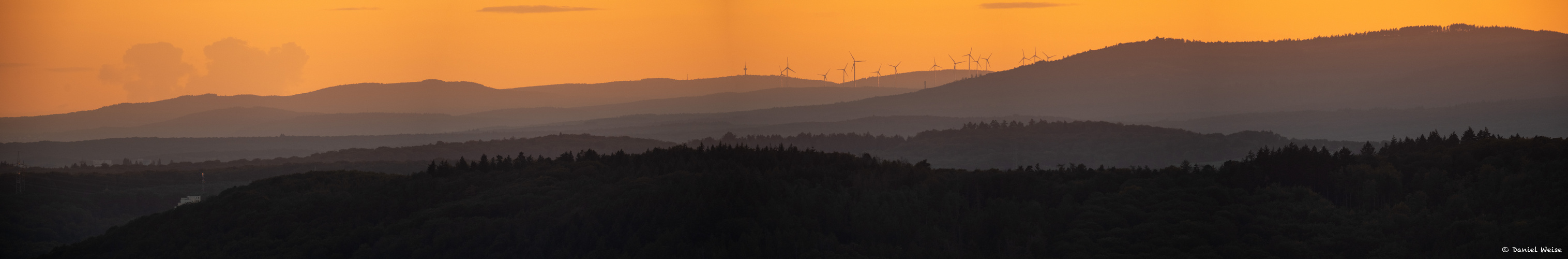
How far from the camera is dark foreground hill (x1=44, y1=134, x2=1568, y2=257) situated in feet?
325

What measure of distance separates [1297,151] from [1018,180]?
28.2m

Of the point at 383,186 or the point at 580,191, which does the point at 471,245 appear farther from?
the point at 383,186

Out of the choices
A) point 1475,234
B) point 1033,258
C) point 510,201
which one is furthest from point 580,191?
point 1475,234

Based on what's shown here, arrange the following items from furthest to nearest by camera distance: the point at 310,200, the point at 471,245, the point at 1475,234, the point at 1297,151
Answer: the point at 310,200, the point at 1297,151, the point at 471,245, the point at 1475,234

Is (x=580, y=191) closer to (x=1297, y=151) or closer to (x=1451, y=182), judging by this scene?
(x=1297, y=151)

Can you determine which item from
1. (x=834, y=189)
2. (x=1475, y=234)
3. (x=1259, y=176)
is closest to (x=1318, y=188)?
(x=1259, y=176)

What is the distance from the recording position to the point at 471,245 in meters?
111

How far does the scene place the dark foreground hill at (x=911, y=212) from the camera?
325 feet

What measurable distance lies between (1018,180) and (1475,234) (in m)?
36.0

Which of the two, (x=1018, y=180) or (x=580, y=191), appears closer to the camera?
(x=1018, y=180)

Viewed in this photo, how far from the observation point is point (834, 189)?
11588 centimetres

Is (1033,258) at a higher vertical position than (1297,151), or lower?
lower

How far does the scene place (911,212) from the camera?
4301 inches

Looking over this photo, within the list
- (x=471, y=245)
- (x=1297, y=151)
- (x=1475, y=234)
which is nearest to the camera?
(x=1475, y=234)
